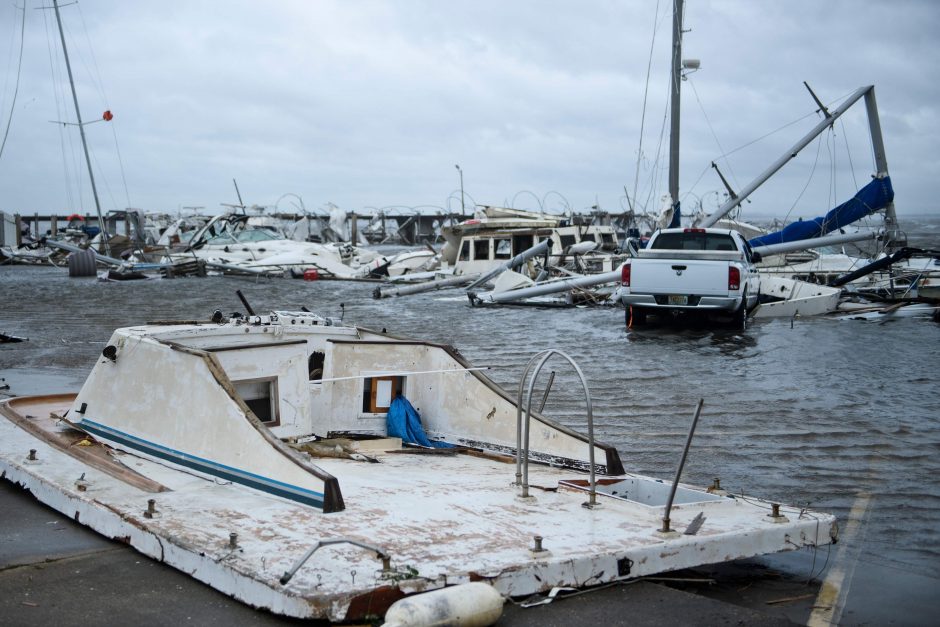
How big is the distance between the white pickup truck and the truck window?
82 millimetres

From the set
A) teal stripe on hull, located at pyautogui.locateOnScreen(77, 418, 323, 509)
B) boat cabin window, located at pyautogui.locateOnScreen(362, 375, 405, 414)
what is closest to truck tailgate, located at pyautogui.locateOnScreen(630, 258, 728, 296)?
boat cabin window, located at pyautogui.locateOnScreen(362, 375, 405, 414)

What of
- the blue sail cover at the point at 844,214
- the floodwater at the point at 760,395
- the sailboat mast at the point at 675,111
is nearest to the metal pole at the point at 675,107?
the sailboat mast at the point at 675,111

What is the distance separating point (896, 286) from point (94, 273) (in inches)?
1169

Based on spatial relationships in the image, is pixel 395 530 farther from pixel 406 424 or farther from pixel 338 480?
pixel 406 424

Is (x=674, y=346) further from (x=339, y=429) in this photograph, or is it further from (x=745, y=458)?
(x=339, y=429)

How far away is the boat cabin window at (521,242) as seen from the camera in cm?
3206

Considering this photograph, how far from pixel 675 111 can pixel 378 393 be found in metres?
18.8

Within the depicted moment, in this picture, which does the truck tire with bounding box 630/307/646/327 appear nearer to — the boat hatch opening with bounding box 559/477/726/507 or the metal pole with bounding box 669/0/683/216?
the metal pole with bounding box 669/0/683/216

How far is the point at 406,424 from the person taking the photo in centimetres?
858

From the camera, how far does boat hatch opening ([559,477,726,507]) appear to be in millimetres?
6566

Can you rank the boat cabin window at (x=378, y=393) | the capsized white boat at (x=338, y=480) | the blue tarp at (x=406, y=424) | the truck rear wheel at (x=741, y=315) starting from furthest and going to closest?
the truck rear wheel at (x=741, y=315) → the boat cabin window at (x=378, y=393) → the blue tarp at (x=406, y=424) → the capsized white boat at (x=338, y=480)

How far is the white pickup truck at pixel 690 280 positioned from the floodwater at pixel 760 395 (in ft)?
1.81

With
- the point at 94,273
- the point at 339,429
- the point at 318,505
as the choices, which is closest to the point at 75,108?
the point at 94,273

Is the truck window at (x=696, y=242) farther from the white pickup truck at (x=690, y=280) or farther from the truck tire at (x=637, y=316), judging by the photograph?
the truck tire at (x=637, y=316)
